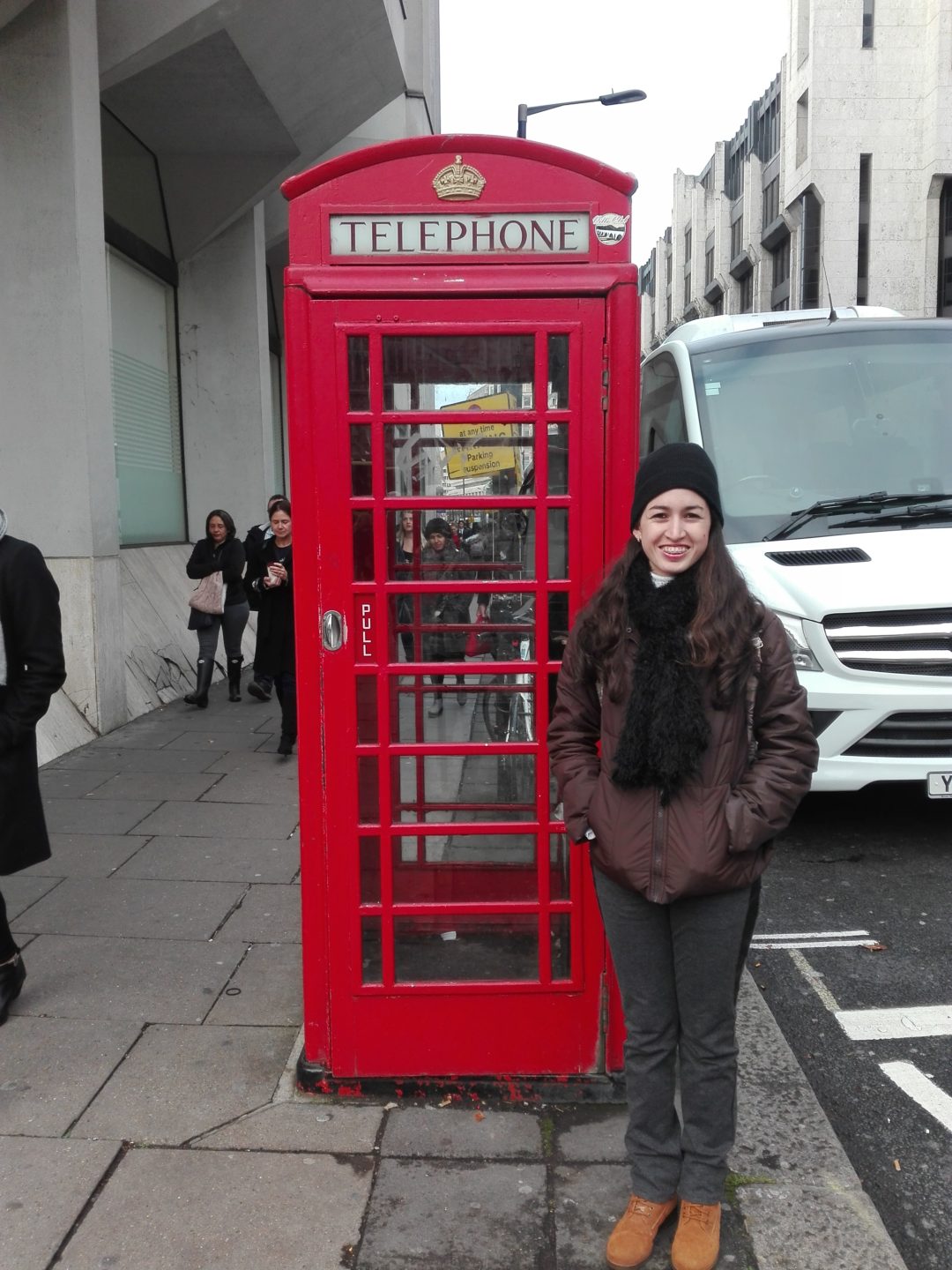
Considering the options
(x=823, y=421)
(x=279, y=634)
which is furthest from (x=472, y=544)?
(x=279, y=634)

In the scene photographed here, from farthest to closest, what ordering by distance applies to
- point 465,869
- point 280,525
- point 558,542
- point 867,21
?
point 867,21
point 280,525
point 465,869
point 558,542

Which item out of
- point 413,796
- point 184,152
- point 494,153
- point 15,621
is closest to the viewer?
point 494,153

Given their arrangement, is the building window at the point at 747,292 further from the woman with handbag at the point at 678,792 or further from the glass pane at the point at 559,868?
the woman with handbag at the point at 678,792

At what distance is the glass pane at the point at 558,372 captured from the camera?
9.46 ft

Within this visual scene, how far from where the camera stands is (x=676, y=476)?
2414mm

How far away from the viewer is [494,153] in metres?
2.85

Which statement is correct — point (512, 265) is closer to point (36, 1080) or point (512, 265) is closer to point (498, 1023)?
point (498, 1023)

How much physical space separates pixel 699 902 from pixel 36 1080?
216 centimetres

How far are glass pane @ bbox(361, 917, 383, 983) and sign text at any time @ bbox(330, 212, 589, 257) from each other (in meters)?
1.84

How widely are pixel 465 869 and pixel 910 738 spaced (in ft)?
9.71

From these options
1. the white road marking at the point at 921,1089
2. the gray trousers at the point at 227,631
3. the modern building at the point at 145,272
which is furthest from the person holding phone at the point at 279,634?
the white road marking at the point at 921,1089

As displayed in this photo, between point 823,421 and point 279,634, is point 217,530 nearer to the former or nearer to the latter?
point 279,634

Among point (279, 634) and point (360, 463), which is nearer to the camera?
point (360, 463)

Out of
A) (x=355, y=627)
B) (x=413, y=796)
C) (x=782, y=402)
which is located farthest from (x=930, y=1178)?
(x=782, y=402)
